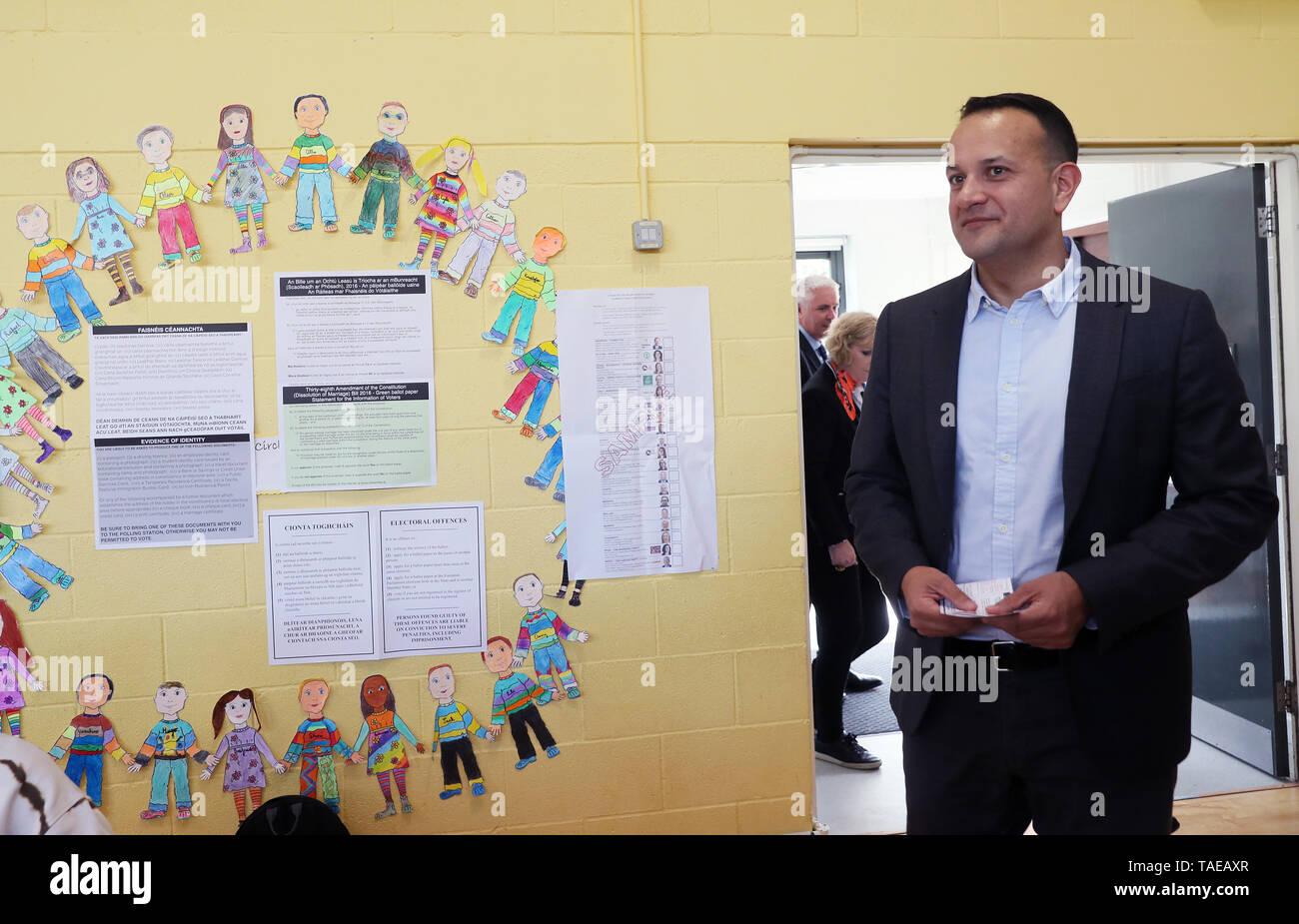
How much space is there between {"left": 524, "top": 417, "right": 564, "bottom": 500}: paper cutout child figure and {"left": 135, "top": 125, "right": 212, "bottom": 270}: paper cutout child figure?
1022 millimetres

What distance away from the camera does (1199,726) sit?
3518mm

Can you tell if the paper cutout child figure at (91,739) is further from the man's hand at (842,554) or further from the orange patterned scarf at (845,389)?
the orange patterned scarf at (845,389)

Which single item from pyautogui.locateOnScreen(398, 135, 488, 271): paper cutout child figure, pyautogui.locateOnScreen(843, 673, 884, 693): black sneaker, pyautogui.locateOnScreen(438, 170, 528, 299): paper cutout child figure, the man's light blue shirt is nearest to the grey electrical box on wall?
pyautogui.locateOnScreen(438, 170, 528, 299): paper cutout child figure

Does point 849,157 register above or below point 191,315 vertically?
above

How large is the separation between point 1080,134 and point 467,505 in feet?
6.90

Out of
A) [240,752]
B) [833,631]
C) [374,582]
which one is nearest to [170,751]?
[240,752]

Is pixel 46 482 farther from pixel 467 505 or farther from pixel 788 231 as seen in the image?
pixel 788 231

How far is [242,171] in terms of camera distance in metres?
→ 2.45

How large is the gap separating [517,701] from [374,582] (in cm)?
51

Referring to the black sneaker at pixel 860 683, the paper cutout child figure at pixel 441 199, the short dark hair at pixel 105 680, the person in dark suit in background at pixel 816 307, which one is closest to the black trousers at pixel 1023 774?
the paper cutout child figure at pixel 441 199

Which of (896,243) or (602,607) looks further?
(896,243)

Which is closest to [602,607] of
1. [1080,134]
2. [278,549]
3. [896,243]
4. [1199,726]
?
[278,549]
